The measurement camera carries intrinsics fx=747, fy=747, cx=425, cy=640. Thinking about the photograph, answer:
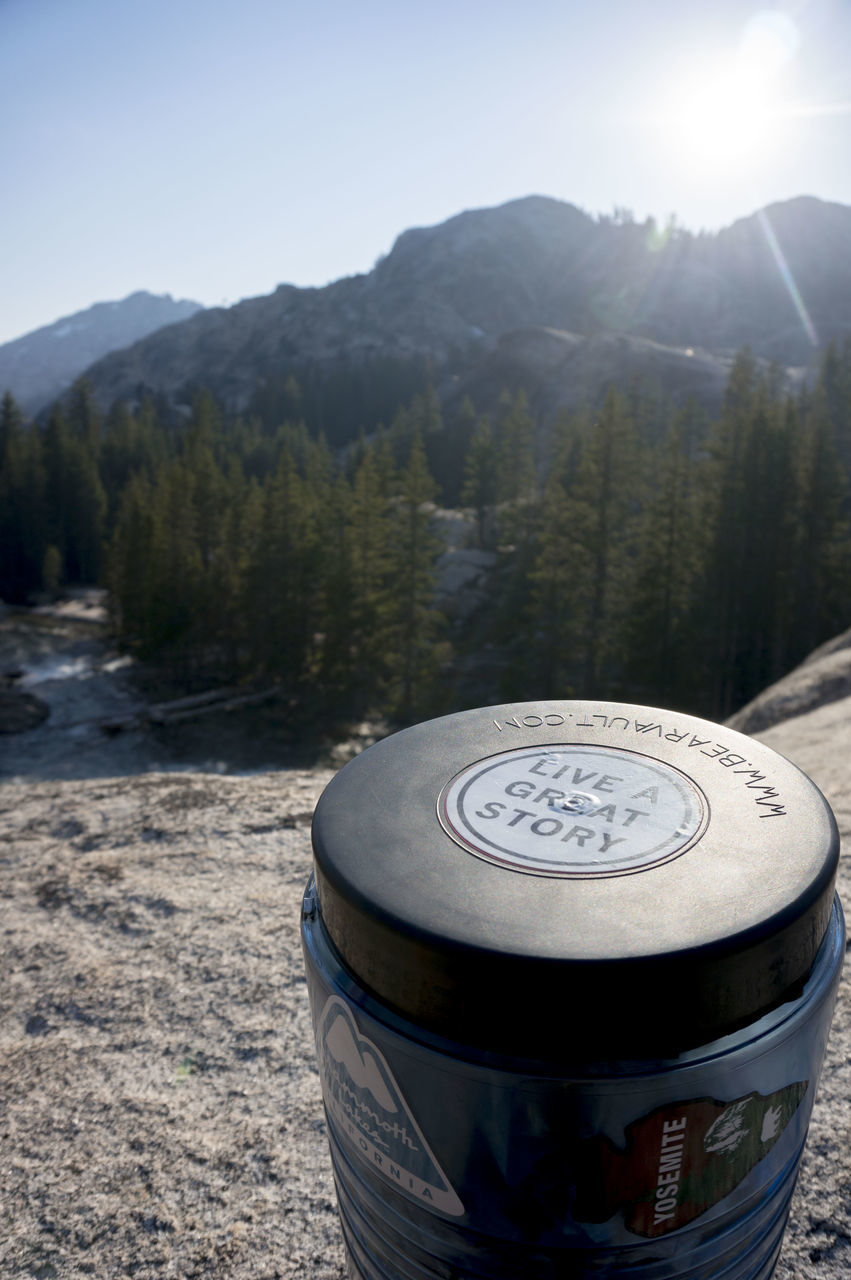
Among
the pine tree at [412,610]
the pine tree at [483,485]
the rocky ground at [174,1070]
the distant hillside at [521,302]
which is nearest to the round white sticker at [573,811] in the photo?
the rocky ground at [174,1070]

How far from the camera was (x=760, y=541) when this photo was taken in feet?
94.2

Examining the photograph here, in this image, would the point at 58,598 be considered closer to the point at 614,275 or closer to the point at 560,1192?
the point at 560,1192

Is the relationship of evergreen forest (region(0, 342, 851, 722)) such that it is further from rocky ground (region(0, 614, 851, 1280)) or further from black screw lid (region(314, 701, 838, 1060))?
black screw lid (region(314, 701, 838, 1060))

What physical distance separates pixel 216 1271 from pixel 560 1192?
1.86 metres

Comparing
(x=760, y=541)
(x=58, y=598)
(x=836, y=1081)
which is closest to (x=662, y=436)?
(x=760, y=541)

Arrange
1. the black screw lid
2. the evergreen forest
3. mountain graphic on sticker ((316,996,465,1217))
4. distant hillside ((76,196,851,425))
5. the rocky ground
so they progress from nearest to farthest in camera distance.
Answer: the black screw lid → mountain graphic on sticker ((316,996,465,1217)) → the rocky ground → the evergreen forest → distant hillside ((76,196,851,425))

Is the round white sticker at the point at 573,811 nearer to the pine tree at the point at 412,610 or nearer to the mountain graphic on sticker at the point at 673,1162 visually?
the mountain graphic on sticker at the point at 673,1162

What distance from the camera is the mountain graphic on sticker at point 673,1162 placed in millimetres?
1067

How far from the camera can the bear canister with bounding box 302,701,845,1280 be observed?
104cm

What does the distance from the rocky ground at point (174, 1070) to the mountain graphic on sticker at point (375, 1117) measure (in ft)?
4.83

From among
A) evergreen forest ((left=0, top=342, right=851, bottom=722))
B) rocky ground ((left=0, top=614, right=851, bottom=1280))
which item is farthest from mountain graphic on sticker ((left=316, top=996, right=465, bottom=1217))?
evergreen forest ((left=0, top=342, right=851, bottom=722))

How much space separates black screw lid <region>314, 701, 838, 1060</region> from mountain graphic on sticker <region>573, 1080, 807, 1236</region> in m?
0.13

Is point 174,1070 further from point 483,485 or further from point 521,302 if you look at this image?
point 521,302

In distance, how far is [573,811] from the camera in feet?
4.83
